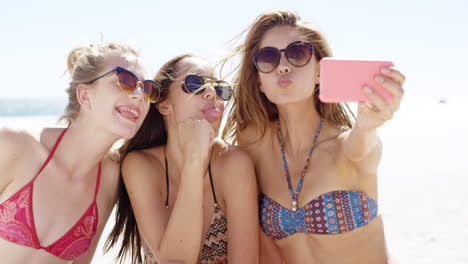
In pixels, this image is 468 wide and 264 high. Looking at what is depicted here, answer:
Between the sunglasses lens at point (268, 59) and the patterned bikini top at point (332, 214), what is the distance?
1.03 m

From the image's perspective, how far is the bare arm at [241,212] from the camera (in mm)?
3506

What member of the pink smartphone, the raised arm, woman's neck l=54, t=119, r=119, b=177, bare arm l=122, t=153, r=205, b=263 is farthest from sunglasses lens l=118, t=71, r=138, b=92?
the pink smartphone

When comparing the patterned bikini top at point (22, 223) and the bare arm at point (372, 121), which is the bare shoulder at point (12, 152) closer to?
the patterned bikini top at point (22, 223)

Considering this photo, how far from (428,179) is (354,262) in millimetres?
7930

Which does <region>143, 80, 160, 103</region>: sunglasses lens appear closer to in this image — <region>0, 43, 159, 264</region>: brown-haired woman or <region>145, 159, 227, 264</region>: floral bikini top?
<region>0, 43, 159, 264</region>: brown-haired woman

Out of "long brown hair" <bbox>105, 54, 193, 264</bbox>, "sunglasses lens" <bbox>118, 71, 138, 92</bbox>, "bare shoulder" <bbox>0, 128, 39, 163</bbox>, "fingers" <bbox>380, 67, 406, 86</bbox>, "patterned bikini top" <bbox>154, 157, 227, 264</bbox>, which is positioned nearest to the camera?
"fingers" <bbox>380, 67, 406, 86</bbox>

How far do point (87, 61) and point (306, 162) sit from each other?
1.89 meters

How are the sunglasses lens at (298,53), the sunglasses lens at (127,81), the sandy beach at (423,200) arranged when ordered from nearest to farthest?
the sunglasses lens at (298,53)
the sunglasses lens at (127,81)
the sandy beach at (423,200)

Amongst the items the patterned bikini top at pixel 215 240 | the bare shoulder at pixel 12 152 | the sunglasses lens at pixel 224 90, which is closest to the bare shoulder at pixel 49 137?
the bare shoulder at pixel 12 152

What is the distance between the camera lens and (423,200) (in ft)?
28.9

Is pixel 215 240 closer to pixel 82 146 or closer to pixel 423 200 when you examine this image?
pixel 82 146

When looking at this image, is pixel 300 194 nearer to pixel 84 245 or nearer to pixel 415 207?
pixel 84 245

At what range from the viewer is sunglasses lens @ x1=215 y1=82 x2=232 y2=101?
12.5 feet

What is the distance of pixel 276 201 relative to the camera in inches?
138
